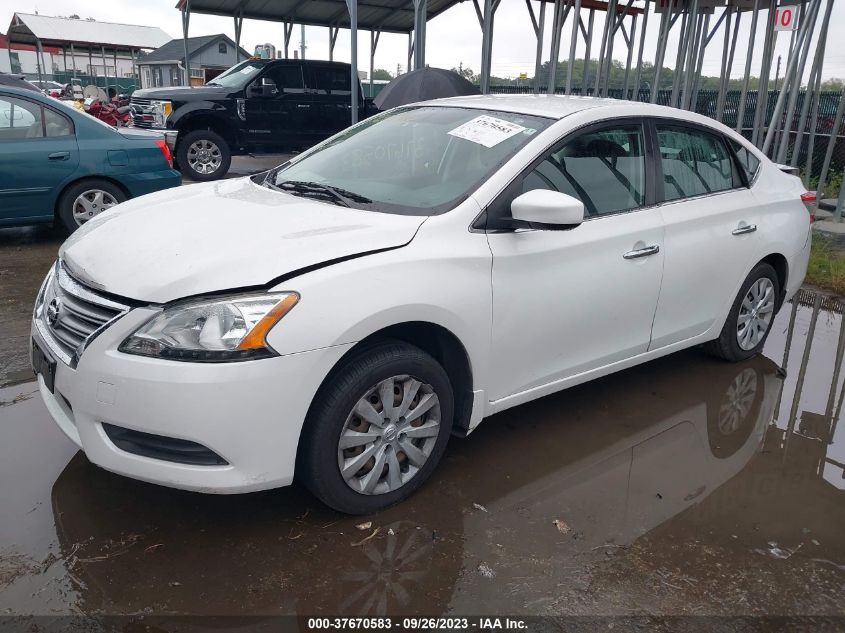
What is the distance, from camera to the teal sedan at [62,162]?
6.51m

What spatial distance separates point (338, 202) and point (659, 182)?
68.6 inches

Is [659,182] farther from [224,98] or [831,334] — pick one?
[224,98]

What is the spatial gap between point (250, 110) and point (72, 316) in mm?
9783

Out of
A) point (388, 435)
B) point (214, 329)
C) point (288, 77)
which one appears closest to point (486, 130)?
point (388, 435)

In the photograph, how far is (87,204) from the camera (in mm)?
6887

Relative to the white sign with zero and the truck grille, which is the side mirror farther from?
the truck grille

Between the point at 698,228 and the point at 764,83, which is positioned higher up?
the point at 764,83

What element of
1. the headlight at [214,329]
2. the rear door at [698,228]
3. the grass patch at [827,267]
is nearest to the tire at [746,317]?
the rear door at [698,228]

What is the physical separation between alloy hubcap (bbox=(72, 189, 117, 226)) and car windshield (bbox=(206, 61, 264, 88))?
537 cm

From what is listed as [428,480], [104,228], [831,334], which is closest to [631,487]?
[428,480]

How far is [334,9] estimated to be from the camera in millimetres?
17672

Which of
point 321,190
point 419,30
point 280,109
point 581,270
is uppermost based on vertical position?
point 419,30

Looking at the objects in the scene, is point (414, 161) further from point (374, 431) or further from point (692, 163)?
point (692, 163)

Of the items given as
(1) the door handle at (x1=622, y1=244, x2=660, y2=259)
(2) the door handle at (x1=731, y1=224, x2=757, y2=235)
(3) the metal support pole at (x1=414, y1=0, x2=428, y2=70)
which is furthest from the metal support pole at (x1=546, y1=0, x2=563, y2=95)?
(1) the door handle at (x1=622, y1=244, x2=660, y2=259)
